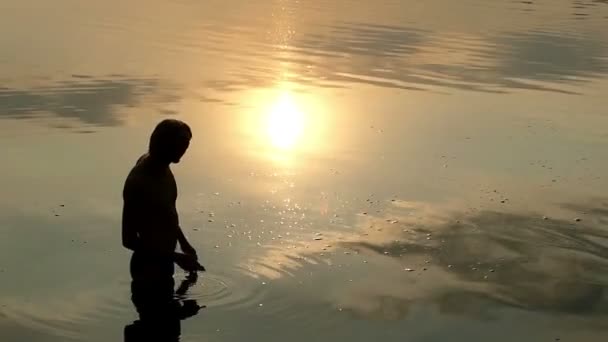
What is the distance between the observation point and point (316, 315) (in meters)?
7.87

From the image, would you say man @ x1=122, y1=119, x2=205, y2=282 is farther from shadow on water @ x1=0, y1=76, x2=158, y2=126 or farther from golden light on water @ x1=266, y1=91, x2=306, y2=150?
shadow on water @ x1=0, y1=76, x2=158, y2=126

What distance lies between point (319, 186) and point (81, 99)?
570cm

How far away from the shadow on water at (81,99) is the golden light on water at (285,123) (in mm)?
2150

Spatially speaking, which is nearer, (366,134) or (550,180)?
(550,180)

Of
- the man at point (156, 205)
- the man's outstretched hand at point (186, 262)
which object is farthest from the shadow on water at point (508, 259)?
the man at point (156, 205)

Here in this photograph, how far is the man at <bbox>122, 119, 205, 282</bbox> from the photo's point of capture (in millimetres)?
6820

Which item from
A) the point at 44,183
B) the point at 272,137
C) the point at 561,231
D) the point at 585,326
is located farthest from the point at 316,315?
the point at 272,137

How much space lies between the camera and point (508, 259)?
30.9ft

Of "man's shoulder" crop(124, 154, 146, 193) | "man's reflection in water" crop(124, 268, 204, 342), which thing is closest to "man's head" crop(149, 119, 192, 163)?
"man's shoulder" crop(124, 154, 146, 193)

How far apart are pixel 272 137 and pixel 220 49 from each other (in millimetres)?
9053

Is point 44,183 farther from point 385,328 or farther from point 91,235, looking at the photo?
point 385,328

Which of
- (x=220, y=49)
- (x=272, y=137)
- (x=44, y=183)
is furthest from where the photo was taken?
(x=220, y=49)

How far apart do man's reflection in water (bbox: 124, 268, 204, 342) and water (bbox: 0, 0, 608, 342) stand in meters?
0.11

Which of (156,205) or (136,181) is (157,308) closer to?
(156,205)
